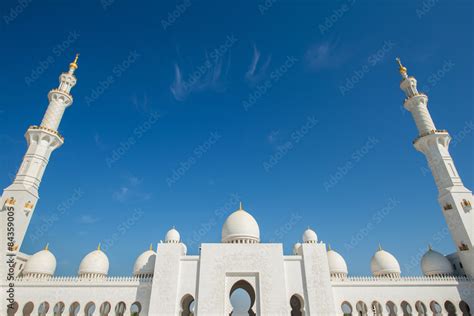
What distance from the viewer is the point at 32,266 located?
24188 mm

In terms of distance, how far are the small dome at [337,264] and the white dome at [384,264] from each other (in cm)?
263

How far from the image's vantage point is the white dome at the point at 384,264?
2583 cm

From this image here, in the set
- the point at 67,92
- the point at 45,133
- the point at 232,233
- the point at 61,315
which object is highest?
the point at 67,92

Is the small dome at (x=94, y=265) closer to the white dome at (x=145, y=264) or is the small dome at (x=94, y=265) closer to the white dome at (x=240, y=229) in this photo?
the white dome at (x=145, y=264)

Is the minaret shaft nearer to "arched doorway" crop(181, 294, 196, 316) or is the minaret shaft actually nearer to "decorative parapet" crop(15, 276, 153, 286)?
"decorative parapet" crop(15, 276, 153, 286)

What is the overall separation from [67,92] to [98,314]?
2163cm

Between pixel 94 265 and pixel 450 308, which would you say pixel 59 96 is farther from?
pixel 450 308

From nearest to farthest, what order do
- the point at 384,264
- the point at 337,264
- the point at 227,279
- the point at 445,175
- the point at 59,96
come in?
the point at 227,279 < the point at 445,175 < the point at 384,264 < the point at 337,264 < the point at 59,96

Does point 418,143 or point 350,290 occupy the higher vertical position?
point 418,143

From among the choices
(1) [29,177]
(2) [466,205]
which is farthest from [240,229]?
(2) [466,205]

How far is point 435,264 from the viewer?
24.4 m

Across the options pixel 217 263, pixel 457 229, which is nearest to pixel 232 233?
pixel 217 263

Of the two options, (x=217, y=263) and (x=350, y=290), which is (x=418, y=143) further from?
(x=217, y=263)

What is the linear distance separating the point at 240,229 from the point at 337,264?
10.8 meters
